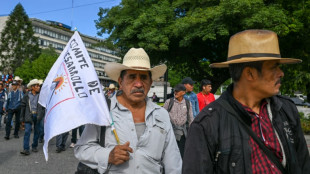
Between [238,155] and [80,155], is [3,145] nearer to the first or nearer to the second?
[80,155]

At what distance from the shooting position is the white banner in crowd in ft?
9.33

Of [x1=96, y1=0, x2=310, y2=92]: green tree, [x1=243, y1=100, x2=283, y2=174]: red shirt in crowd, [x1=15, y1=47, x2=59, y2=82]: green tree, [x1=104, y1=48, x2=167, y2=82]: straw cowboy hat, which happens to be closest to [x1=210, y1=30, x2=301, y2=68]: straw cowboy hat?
[x1=243, y1=100, x2=283, y2=174]: red shirt in crowd

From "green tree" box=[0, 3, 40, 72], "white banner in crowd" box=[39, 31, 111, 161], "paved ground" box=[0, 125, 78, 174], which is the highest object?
"green tree" box=[0, 3, 40, 72]

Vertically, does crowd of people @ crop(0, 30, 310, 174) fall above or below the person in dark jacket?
above

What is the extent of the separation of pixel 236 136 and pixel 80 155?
1.40m

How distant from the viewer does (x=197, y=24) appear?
614 inches

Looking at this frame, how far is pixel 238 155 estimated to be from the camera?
6.14ft

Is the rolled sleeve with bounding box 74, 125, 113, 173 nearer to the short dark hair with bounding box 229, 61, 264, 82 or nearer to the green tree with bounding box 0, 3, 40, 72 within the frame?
the short dark hair with bounding box 229, 61, 264, 82

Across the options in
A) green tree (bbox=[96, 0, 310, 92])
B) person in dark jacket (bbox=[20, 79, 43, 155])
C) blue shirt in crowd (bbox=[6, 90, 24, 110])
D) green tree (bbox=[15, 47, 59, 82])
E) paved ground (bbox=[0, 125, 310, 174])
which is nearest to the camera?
paved ground (bbox=[0, 125, 310, 174])

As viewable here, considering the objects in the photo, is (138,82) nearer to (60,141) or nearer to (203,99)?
(203,99)

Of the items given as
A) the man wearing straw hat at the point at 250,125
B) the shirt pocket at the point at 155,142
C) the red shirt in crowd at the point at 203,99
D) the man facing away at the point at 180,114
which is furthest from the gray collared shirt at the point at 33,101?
the man wearing straw hat at the point at 250,125

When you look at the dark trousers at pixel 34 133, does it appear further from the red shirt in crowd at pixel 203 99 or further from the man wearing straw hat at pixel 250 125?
the man wearing straw hat at pixel 250 125

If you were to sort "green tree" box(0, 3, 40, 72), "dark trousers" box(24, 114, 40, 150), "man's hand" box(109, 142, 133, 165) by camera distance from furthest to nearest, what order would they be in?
"green tree" box(0, 3, 40, 72)
"dark trousers" box(24, 114, 40, 150)
"man's hand" box(109, 142, 133, 165)

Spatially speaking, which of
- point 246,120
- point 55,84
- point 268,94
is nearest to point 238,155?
point 246,120
